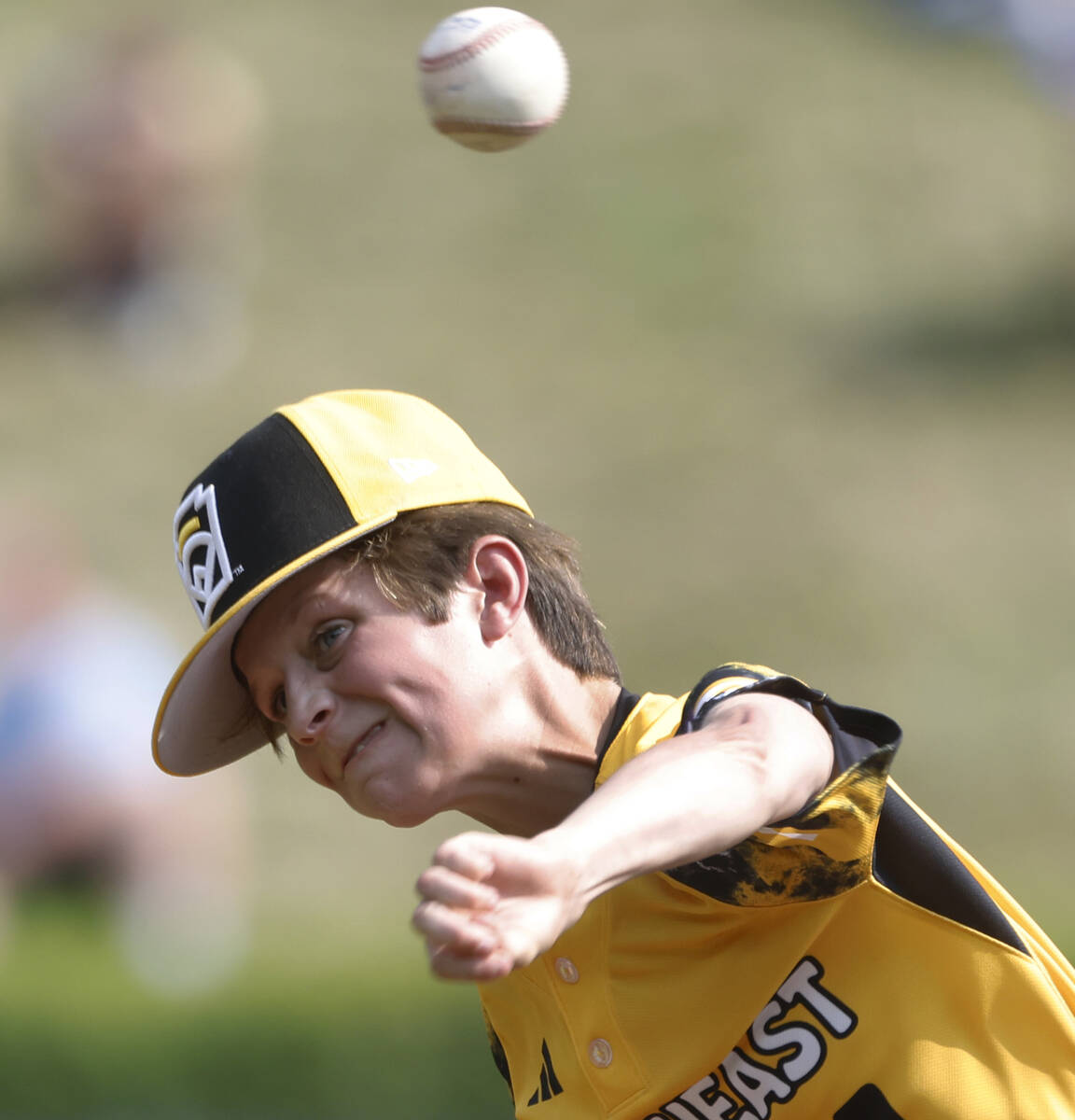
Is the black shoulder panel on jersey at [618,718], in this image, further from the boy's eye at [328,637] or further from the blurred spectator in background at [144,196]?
the blurred spectator in background at [144,196]

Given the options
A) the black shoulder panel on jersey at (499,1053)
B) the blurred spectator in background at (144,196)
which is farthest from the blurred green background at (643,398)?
the black shoulder panel on jersey at (499,1053)

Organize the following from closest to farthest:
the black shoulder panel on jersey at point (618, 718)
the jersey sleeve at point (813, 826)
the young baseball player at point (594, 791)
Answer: the jersey sleeve at point (813, 826) < the young baseball player at point (594, 791) < the black shoulder panel on jersey at point (618, 718)

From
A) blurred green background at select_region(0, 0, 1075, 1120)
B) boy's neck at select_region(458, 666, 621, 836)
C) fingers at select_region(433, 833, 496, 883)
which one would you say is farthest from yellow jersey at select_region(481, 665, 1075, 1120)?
blurred green background at select_region(0, 0, 1075, 1120)

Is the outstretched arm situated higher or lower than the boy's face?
lower

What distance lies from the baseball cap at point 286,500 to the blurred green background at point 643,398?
324cm

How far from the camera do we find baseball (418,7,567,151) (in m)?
4.49

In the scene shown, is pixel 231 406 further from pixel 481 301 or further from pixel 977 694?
pixel 977 694

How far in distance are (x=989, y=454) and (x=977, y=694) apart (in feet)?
11.2

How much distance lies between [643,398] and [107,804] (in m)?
7.47

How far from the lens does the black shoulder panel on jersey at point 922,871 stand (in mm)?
2922

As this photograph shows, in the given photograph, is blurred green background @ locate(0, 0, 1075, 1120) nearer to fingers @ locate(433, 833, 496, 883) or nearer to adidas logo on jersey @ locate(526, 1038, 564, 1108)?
adidas logo on jersey @ locate(526, 1038, 564, 1108)

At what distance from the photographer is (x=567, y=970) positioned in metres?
3.07

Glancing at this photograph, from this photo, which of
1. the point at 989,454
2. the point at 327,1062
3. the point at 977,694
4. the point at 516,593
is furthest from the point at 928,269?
the point at 516,593

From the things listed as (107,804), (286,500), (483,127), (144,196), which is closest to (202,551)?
(286,500)
